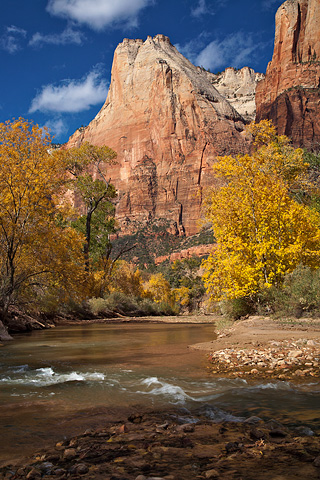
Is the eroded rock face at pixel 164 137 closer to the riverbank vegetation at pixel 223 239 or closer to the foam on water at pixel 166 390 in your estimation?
the riverbank vegetation at pixel 223 239

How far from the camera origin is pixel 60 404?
4.80 meters

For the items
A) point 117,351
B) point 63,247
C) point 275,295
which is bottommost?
point 117,351

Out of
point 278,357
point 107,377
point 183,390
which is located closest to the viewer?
point 183,390

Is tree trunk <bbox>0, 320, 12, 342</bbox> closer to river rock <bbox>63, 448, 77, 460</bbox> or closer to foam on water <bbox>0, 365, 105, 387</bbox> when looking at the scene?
foam on water <bbox>0, 365, 105, 387</bbox>

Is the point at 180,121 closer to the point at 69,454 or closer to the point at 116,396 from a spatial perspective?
the point at 116,396

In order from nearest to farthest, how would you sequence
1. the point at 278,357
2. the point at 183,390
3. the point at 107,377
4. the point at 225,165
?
the point at 183,390 < the point at 107,377 < the point at 278,357 < the point at 225,165

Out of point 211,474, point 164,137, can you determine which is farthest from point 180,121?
point 211,474

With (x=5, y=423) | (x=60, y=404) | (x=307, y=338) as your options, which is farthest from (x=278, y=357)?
(x=5, y=423)

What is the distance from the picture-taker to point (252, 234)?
14.1m

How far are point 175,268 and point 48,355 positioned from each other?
65.6 meters

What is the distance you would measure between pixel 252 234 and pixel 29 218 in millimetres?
8960

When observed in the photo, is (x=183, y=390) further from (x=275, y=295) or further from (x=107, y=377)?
(x=275, y=295)

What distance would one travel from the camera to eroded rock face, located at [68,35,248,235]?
468 feet

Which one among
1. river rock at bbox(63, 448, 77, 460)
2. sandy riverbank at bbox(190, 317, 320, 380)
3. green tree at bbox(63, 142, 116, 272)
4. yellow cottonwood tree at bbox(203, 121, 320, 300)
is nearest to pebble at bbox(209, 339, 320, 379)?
sandy riverbank at bbox(190, 317, 320, 380)
